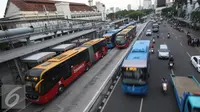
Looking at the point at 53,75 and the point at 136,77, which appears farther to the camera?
the point at 53,75

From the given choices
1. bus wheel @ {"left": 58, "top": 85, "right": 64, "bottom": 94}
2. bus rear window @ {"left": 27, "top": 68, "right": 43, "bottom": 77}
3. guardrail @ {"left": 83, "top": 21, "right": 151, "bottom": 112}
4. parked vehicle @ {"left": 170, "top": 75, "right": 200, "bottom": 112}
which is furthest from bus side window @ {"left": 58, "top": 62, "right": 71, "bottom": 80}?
parked vehicle @ {"left": 170, "top": 75, "right": 200, "bottom": 112}

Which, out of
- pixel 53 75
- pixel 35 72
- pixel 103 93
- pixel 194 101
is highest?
Answer: pixel 35 72

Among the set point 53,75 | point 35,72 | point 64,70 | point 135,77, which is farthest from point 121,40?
point 35,72

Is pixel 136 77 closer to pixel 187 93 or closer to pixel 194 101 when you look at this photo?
pixel 187 93

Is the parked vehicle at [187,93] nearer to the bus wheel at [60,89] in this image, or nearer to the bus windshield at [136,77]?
the bus windshield at [136,77]

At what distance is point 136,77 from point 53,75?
7.24m

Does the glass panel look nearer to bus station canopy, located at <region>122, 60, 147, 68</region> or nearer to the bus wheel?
bus station canopy, located at <region>122, 60, 147, 68</region>

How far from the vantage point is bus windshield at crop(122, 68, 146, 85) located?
12.0 metres

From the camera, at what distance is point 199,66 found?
659 inches

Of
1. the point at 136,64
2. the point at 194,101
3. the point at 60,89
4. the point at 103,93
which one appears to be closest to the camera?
the point at 194,101

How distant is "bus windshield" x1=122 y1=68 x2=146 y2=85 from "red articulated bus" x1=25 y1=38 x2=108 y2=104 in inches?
246

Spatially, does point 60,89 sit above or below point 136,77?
below

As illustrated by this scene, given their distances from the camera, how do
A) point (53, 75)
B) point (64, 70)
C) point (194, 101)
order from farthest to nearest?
point (64, 70), point (53, 75), point (194, 101)

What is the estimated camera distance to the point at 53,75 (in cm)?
1346
